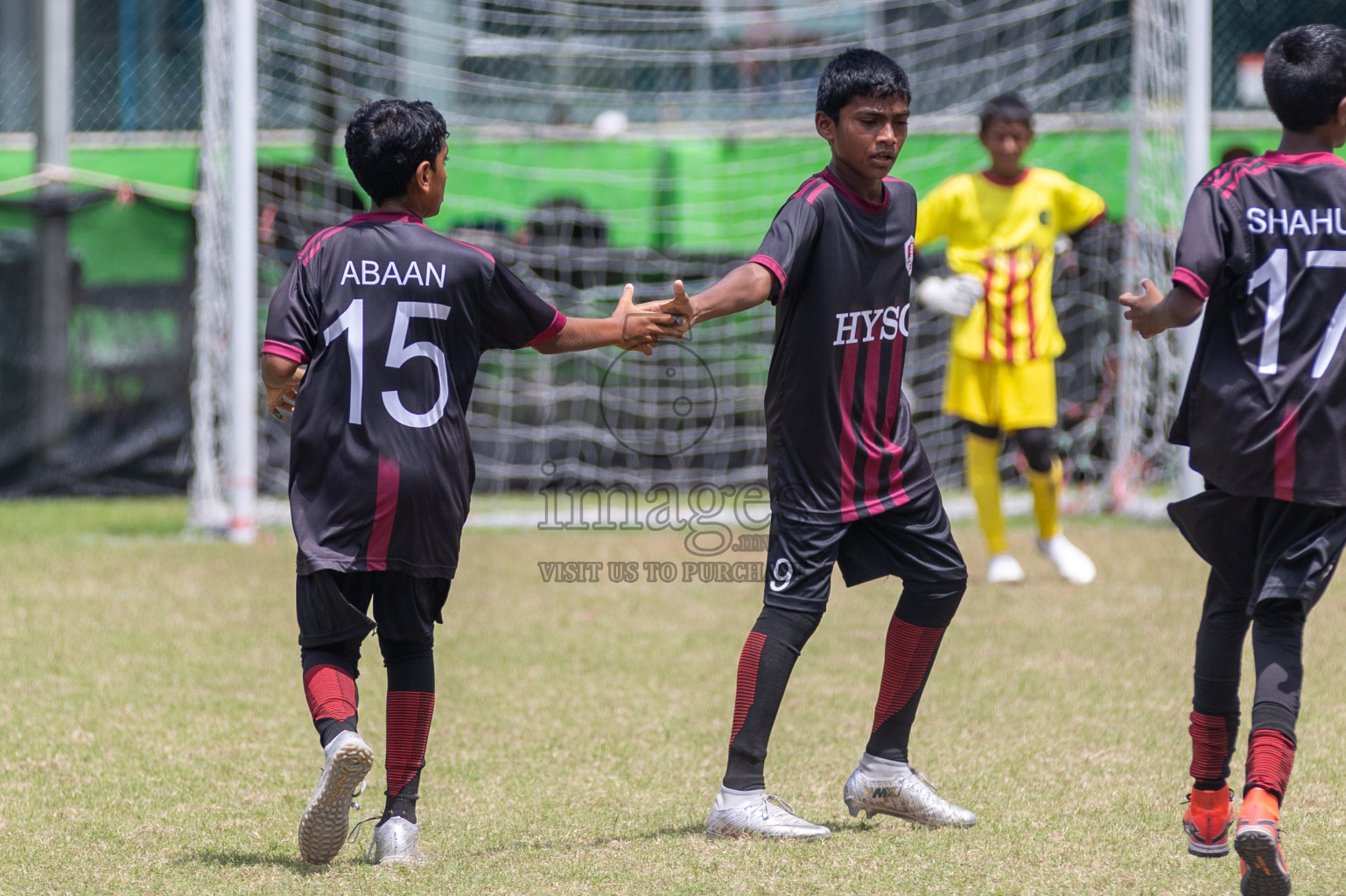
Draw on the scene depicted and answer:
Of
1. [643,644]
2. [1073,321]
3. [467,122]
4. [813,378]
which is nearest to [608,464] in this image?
[467,122]

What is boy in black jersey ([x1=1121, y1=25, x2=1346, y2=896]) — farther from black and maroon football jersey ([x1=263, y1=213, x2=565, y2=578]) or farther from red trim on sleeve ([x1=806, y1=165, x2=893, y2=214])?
black and maroon football jersey ([x1=263, y1=213, x2=565, y2=578])

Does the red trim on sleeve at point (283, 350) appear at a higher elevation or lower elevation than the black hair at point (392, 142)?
lower

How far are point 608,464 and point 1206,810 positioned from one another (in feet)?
25.3

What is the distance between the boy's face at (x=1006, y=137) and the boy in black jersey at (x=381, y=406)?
151 inches

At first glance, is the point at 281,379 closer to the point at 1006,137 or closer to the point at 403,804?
the point at 403,804

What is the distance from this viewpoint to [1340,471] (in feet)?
9.50

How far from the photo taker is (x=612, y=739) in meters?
4.34

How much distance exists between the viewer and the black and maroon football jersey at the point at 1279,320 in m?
2.92

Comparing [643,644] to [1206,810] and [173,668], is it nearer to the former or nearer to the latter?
[173,668]

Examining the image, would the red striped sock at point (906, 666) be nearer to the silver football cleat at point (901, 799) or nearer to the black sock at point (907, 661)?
the black sock at point (907, 661)

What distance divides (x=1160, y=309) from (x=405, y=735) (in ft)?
6.00

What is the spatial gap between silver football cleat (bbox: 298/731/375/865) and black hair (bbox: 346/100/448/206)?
119cm

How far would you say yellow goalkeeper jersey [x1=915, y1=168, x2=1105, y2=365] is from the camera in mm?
6836

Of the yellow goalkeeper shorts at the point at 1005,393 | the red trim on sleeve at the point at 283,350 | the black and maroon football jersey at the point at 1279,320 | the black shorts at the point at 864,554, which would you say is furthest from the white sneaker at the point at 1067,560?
the red trim on sleeve at the point at 283,350
